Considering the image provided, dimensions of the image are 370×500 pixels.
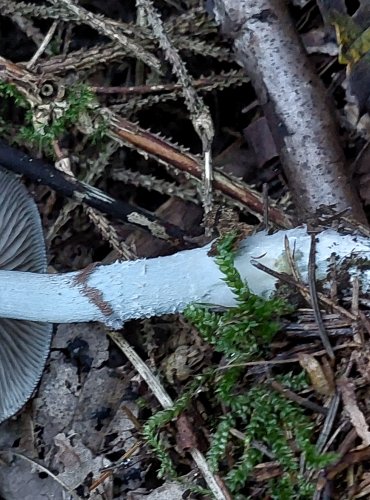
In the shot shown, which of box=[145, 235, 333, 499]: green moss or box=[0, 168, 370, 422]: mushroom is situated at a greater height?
box=[0, 168, 370, 422]: mushroom

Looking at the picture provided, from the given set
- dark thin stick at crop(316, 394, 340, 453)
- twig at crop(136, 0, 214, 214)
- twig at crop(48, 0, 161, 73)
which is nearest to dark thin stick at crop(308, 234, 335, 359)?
dark thin stick at crop(316, 394, 340, 453)

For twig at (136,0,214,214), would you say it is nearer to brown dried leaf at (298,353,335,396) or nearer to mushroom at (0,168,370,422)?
mushroom at (0,168,370,422)

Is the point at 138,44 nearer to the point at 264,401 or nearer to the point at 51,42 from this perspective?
the point at 51,42

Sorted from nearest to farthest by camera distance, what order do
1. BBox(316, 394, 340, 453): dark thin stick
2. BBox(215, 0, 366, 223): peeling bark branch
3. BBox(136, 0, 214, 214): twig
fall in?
BBox(316, 394, 340, 453): dark thin stick, BBox(215, 0, 366, 223): peeling bark branch, BBox(136, 0, 214, 214): twig

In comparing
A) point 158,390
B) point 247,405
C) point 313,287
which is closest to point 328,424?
point 247,405

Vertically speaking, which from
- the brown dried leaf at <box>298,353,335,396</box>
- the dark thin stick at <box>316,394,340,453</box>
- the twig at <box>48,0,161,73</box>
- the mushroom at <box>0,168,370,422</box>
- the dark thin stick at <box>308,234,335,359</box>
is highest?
the twig at <box>48,0,161,73</box>

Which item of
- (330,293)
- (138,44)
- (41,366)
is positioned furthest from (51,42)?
(330,293)

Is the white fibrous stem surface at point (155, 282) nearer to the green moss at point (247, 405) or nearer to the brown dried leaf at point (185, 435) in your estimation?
the green moss at point (247, 405)
